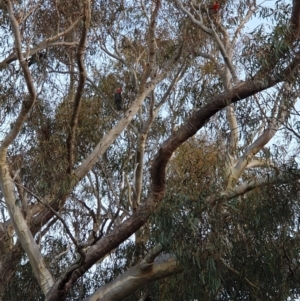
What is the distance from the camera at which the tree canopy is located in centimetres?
534

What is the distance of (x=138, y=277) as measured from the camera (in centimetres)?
605

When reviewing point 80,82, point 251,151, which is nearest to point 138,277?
point 251,151

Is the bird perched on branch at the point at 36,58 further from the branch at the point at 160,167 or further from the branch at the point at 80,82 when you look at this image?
the branch at the point at 160,167

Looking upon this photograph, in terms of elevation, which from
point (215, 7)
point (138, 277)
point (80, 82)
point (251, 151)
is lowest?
point (138, 277)

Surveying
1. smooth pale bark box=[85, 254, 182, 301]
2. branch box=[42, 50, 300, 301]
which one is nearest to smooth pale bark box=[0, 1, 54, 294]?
branch box=[42, 50, 300, 301]

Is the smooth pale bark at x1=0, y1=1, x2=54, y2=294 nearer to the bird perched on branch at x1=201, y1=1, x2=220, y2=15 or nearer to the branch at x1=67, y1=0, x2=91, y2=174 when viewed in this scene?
the branch at x1=67, y1=0, x2=91, y2=174

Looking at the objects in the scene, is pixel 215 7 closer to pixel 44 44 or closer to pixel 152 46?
pixel 152 46

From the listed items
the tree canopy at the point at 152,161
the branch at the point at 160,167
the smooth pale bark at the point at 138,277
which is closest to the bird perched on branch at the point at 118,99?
the tree canopy at the point at 152,161

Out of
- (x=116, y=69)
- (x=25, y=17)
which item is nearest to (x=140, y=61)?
(x=116, y=69)

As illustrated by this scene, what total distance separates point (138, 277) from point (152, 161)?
4.15 ft

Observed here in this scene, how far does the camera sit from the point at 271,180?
5.49m

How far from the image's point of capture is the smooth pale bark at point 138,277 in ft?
19.6

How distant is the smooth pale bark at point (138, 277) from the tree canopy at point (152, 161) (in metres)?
0.01

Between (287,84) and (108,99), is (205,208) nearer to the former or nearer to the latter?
(287,84)
